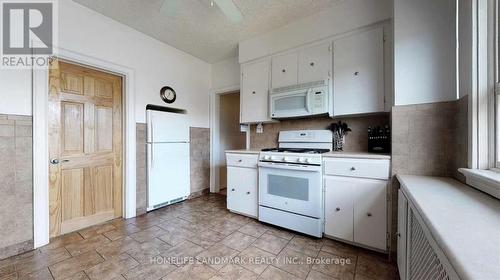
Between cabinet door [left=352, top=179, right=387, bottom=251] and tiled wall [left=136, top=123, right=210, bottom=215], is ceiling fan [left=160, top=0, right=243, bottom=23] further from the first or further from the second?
cabinet door [left=352, top=179, right=387, bottom=251]

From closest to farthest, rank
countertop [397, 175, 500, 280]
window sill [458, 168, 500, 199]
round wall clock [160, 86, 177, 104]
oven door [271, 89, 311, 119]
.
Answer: countertop [397, 175, 500, 280] → window sill [458, 168, 500, 199] → oven door [271, 89, 311, 119] → round wall clock [160, 86, 177, 104]

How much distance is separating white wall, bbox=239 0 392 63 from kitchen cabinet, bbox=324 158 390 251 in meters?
1.47

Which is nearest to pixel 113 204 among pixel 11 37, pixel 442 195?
pixel 11 37

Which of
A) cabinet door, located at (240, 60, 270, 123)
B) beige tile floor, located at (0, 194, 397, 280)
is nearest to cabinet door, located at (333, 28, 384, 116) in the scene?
cabinet door, located at (240, 60, 270, 123)

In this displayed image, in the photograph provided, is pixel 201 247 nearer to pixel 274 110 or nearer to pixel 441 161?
pixel 274 110

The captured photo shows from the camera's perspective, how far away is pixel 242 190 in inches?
104

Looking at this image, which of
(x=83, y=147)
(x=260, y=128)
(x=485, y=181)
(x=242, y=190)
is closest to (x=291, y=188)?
(x=242, y=190)

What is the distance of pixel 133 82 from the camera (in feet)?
8.80

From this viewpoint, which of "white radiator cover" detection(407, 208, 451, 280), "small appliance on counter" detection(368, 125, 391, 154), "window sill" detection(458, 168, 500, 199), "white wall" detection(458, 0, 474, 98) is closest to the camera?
"white radiator cover" detection(407, 208, 451, 280)

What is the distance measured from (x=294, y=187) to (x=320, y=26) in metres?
1.91

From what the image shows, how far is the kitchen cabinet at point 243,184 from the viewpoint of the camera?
8.32ft

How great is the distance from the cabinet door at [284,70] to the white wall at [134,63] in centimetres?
161

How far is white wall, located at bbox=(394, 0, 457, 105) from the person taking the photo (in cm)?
153

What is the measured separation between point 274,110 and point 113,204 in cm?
248
